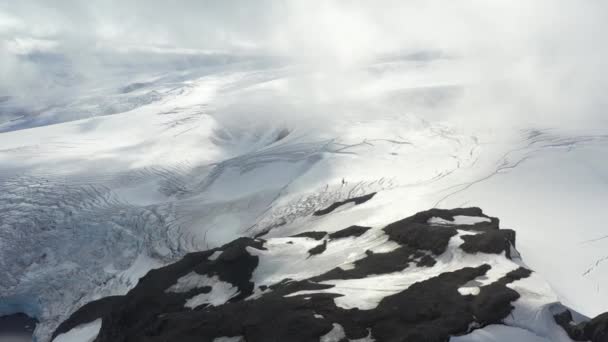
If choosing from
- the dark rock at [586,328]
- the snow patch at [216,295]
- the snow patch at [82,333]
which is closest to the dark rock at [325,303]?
the dark rock at [586,328]

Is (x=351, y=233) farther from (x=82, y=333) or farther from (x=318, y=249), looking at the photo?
(x=82, y=333)

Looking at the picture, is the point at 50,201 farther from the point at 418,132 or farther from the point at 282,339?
the point at 418,132

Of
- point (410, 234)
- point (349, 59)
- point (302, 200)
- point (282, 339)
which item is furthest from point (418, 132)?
point (349, 59)

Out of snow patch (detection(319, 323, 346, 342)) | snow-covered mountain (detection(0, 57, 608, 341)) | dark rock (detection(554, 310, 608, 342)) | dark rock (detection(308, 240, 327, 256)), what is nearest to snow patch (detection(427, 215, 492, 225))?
snow-covered mountain (detection(0, 57, 608, 341))

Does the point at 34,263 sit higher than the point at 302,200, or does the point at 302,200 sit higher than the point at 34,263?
the point at 302,200

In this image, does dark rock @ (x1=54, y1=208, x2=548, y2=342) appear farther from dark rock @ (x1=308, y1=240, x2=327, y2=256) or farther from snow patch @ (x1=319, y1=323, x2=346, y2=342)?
snow patch @ (x1=319, y1=323, x2=346, y2=342)
